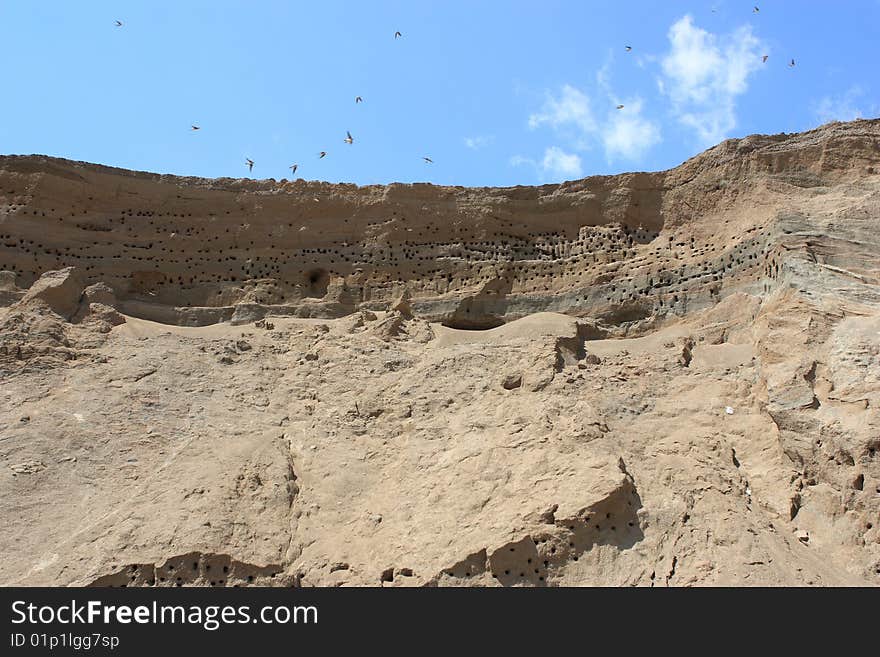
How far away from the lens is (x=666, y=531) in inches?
480

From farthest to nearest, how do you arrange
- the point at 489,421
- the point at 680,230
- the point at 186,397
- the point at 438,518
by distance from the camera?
1. the point at 680,230
2. the point at 186,397
3. the point at 489,421
4. the point at 438,518

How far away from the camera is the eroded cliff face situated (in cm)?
1242

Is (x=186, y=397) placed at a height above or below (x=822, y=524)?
above

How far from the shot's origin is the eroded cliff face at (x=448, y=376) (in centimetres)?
1242

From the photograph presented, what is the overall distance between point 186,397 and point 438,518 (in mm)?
5299

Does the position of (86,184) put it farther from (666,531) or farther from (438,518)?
(666,531)

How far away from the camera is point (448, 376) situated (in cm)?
1622

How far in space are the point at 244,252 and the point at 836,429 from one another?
39.1 ft

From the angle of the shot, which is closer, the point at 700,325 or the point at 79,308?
the point at 700,325

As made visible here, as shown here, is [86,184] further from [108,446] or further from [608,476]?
[608,476]

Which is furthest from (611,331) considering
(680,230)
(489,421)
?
(489,421)
